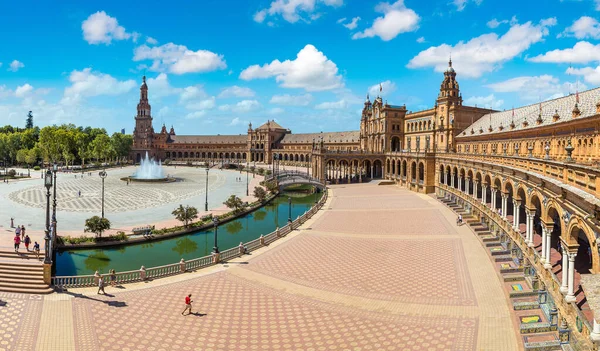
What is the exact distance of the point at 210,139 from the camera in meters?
158

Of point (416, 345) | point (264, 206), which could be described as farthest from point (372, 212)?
point (416, 345)

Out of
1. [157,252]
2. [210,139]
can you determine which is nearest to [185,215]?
[157,252]

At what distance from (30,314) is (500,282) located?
23.2m

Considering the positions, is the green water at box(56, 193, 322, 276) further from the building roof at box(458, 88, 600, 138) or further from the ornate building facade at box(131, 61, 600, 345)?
the building roof at box(458, 88, 600, 138)

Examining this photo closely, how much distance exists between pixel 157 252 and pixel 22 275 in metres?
11.0

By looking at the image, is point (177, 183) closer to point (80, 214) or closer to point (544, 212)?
point (80, 214)

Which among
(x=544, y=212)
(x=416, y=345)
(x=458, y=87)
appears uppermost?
(x=458, y=87)

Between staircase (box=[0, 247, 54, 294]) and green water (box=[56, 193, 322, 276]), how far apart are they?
3540mm

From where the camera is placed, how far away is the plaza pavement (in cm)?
3666

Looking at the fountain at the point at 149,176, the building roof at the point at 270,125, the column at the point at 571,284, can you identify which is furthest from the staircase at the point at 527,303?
the building roof at the point at 270,125

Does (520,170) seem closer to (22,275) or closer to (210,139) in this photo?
(22,275)

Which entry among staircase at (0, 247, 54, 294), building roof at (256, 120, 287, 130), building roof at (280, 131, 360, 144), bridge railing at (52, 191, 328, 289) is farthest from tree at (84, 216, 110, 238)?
building roof at (256, 120, 287, 130)

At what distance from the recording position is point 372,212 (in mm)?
43969

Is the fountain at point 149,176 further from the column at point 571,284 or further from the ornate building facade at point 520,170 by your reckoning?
the column at point 571,284
